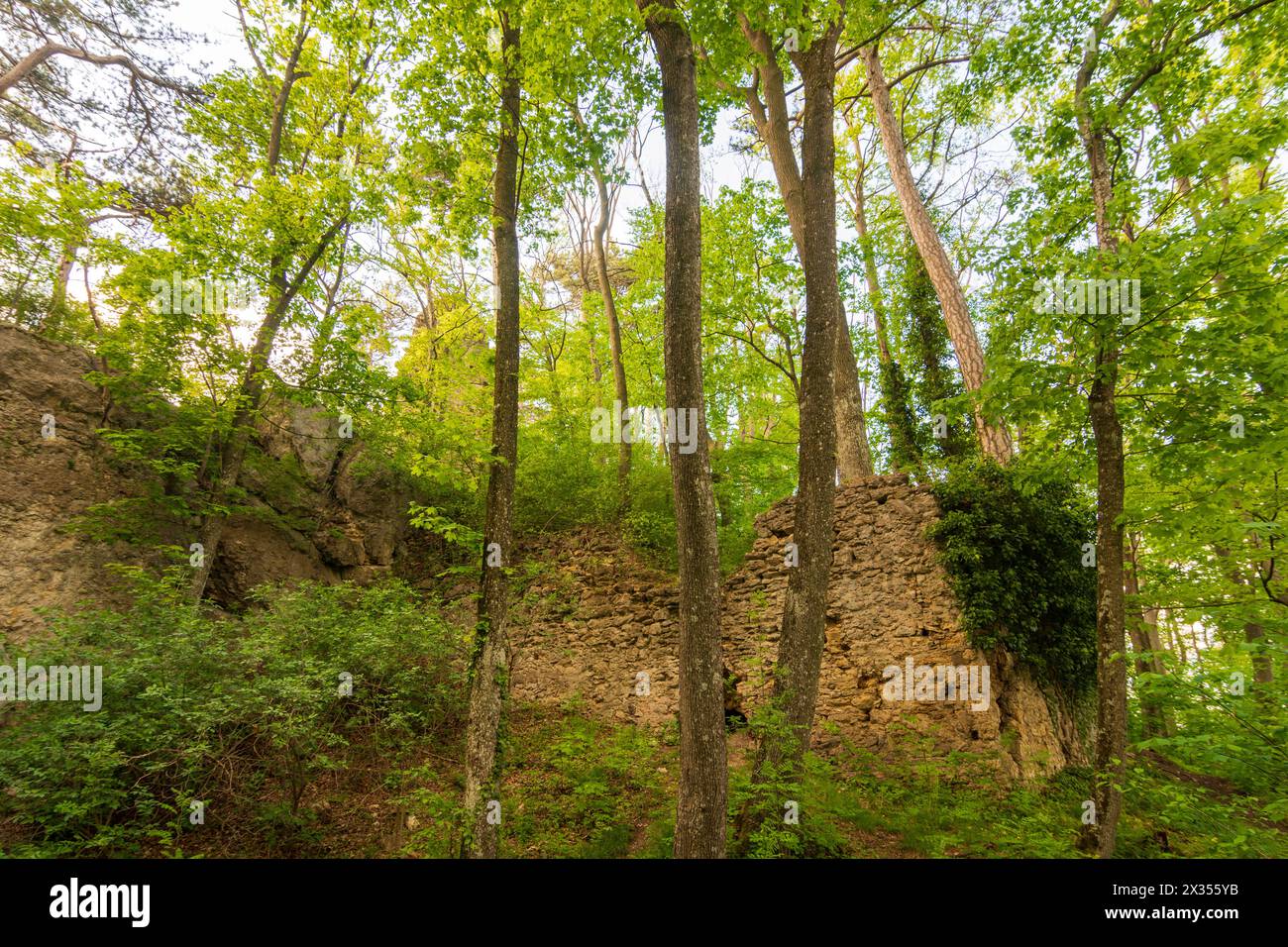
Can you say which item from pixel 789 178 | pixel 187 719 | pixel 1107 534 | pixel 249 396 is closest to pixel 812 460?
pixel 1107 534

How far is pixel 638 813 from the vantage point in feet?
19.2

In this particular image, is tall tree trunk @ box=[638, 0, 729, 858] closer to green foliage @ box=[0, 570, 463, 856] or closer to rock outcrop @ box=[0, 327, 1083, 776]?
rock outcrop @ box=[0, 327, 1083, 776]

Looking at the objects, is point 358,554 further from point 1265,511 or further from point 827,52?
point 1265,511

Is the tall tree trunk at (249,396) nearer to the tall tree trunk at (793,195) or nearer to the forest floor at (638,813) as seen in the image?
the forest floor at (638,813)

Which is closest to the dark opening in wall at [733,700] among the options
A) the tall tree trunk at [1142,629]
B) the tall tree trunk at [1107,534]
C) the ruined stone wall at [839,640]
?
the ruined stone wall at [839,640]

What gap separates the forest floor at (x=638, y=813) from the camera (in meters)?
4.75

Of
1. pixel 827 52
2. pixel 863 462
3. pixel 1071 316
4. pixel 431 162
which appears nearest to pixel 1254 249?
pixel 1071 316

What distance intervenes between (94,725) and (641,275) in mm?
13554

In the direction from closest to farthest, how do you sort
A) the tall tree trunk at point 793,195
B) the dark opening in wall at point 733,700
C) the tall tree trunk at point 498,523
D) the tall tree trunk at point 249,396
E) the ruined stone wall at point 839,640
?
the tall tree trunk at point 498,523
the ruined stone wall at point 839,640
the tall tree trunk at point 793,195
the dark opening in wall at point 733,700
the tall tree trunk at point 249,396

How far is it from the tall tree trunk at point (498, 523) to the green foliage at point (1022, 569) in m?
5.86

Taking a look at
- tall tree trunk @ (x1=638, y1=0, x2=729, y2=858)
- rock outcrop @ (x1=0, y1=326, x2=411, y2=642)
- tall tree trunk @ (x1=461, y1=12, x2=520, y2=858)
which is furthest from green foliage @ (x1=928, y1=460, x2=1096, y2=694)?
rock outcrop @ (x1=0, y1=326, x2=411, y2=642)

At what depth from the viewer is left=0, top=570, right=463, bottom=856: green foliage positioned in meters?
4.19

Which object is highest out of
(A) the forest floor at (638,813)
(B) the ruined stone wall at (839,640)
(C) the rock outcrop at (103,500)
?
(C) the rock outcrop at (103,500)

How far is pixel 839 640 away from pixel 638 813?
368cm
